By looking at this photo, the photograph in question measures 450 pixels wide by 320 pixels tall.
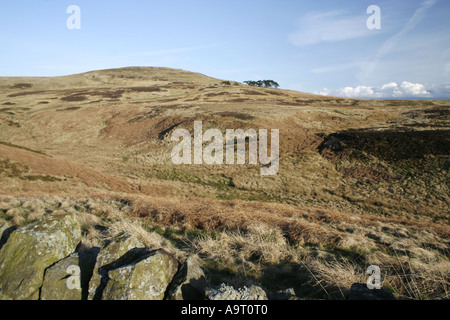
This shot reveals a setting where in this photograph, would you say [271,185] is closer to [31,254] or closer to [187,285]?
[187,285]

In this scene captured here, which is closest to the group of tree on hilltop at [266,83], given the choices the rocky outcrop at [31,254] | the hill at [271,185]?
the hill at [271,185]

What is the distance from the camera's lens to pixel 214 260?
619 cm

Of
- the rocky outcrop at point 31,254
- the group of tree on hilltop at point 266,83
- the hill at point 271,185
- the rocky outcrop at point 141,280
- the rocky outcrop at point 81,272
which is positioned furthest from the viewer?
the group of tree on hilltop at point 266,83

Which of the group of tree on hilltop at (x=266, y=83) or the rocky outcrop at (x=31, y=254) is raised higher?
the group of tree on hilltop at (x=266, y=83)

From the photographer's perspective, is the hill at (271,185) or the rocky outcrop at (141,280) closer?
the rocky outcrop at (141,280)

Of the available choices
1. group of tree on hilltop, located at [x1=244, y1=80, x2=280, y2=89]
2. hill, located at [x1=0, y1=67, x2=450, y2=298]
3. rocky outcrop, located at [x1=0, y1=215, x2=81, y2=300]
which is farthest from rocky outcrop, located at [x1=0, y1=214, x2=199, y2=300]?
group of tree on hilltop, located at [x1=244, y1=80, x2=280, y2=89]

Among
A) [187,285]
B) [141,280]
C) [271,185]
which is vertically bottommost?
[271,185]

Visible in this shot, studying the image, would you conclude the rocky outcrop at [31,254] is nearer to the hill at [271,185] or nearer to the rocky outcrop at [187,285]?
the rocky outcrop at [187,285]

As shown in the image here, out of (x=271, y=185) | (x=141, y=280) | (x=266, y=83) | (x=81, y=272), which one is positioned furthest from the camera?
(x=266, y=83)

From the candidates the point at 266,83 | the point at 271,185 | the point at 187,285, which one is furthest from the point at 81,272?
the point at 266,83

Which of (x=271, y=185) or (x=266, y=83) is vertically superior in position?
(x=266, y=83)

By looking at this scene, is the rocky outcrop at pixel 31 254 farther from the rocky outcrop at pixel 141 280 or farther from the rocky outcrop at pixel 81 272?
the rocky outcrop at pixel 141 280

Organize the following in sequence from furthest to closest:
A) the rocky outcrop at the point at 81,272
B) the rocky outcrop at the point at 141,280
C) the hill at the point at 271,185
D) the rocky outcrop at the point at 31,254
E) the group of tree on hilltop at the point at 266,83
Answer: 1. the group of tree on hilltop at the point at 266,83
2. the hill at the point at 271,185
3. the rocky outcrop at the point at 31,254
4. the rocky outcrop at the point at 81,272
5. the rocky outcrop at the point at 141,280

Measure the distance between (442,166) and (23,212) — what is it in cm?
3036
